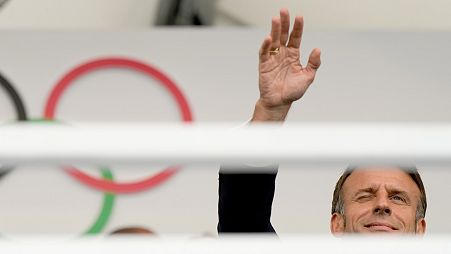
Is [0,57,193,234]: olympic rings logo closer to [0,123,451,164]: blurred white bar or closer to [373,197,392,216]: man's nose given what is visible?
[373,197,392,216]: man's nose

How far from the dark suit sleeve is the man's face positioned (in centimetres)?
31

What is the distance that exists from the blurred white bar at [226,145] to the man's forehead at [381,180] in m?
1.00

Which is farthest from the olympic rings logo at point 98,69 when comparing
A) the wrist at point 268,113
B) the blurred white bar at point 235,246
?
the blurred white bar at point 235,246

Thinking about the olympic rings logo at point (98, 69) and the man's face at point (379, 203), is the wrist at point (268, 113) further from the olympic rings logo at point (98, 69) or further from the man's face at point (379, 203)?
the olympic rings logo at point (98, 69)

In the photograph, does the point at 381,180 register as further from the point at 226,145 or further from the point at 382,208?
the point at 226,145

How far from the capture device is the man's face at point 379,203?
1.48 m

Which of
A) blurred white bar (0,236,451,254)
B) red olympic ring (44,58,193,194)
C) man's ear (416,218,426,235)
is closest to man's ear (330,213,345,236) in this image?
man's ear (416,218,426,235)

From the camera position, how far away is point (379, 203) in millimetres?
1502

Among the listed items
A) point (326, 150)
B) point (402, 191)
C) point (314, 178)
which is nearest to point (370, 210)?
point (402, 191)

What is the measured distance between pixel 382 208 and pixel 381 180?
72 mm

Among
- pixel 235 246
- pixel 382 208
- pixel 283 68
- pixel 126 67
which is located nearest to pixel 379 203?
pixel 382 208

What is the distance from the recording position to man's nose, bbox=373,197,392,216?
1482 mm

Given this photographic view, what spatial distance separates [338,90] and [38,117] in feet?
3.75

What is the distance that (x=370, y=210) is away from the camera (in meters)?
1.49
